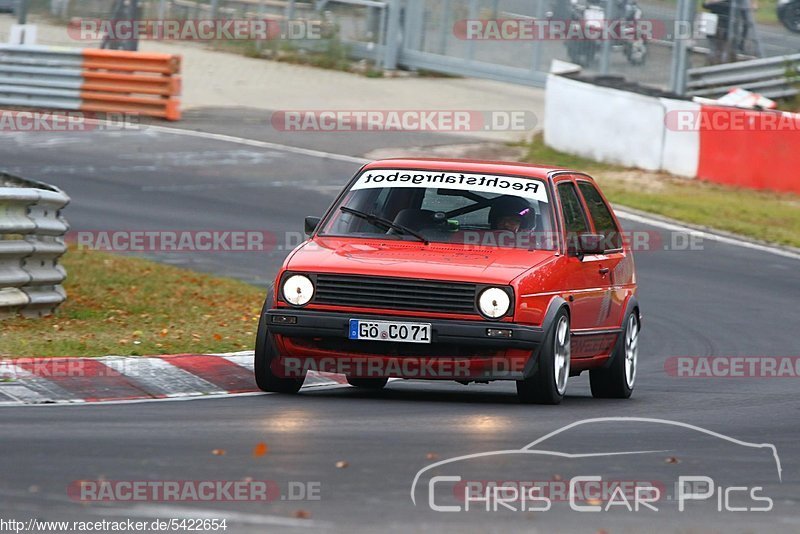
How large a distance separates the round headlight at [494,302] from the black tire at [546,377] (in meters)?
0.31

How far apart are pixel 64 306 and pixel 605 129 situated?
13.3 metres

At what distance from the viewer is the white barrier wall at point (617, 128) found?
23.5 meters

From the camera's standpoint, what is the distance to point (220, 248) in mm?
17922

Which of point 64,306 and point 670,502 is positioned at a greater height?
point 670,502

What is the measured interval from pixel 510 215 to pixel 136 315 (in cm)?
427

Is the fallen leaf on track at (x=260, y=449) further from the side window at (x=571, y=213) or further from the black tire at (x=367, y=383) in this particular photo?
the side window at (x=571, y=213)

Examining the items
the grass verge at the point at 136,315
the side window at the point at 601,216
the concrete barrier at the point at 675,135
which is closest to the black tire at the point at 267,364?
the grass verge at the point at 136,315

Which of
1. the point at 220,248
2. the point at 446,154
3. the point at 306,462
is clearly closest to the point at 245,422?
the point at 306,462

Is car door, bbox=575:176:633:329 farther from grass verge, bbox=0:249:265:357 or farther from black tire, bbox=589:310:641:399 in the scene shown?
grass verge, bbox=0:249:265:357

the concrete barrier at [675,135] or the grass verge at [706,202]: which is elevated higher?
the concrete barrier at [675,135]

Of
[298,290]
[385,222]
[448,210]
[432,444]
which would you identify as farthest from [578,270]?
[432,444]

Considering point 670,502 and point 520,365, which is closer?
point 670,502

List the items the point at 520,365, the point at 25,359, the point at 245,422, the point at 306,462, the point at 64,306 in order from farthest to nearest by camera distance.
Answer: the point at 64,306
the point at 25,359
the point at 520,365
the point at 245,422
the point at 306,462

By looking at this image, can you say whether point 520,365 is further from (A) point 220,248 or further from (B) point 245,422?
(A) point 220,248
